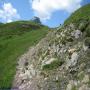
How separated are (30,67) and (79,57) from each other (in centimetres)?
1361

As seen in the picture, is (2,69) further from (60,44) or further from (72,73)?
(72,73)

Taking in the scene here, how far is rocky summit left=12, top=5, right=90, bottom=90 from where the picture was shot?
39.8 m

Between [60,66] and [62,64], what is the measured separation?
1.40 ft

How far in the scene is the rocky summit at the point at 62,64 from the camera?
3978 cm

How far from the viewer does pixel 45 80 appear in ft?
144

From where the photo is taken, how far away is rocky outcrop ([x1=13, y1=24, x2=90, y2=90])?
39625 millimetres

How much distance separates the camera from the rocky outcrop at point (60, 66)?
39625 mm

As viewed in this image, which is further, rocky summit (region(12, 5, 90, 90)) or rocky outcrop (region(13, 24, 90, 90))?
rocky summit (region(12, 5, 90, 90))

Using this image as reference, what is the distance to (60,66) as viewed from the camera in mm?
44531

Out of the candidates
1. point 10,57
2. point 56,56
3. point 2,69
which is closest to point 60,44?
point 56,56

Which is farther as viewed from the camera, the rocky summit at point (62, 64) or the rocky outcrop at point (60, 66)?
the rocky summit at point (62, 64)

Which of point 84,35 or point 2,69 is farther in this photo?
point 2,69

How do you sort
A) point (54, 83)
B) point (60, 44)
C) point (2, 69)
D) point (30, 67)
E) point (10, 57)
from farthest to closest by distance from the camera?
point (10, 57), point (2, 69), point (30, 67), point (60, 44), point (54, 83)

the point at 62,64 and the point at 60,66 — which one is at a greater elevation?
the point at 62,64
